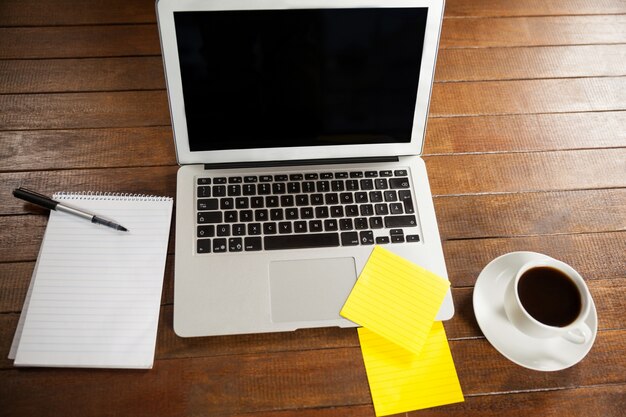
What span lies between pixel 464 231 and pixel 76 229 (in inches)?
25.0

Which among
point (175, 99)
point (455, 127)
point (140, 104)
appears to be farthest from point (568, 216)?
point (140, 104)

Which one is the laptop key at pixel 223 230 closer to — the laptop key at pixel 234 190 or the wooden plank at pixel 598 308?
the laptop key at pixel 234 190

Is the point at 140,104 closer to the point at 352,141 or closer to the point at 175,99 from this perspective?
the point at 175,99

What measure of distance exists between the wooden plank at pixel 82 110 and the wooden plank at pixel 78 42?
0.10 meters

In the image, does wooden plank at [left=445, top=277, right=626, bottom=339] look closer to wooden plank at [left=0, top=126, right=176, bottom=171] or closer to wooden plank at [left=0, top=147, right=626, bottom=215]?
wooden plank at [left=0, top=147, right=626, bottom=215]

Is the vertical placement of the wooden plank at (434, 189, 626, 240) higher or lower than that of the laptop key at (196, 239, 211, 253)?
lower

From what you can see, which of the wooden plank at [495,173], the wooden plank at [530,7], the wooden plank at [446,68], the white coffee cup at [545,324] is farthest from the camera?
the wooden plank at [530,7]

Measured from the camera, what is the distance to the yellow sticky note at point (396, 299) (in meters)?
0.83

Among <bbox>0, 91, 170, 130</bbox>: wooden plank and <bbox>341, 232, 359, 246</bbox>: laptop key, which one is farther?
<bbox>0, 91, 170, 130</bbox>: wooden plank

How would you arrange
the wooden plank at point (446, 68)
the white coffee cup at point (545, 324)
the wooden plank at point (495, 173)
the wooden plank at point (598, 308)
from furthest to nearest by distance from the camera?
the wooden plank at point (446, 68), the wooden plank at point (495, 173), the wooden plank at point (598, 308), the white coffee cup at point (545, 324)

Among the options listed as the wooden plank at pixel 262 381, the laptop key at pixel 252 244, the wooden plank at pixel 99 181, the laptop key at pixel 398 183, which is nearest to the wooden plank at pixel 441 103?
the wooden plank at pixel 99 181

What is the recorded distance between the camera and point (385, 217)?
2.94 feet

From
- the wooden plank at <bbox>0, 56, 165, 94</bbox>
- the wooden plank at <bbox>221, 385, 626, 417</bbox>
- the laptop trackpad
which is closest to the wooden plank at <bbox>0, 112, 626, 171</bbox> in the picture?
the wooden plank at <bbox>0, 56, 165, 94</bbox>

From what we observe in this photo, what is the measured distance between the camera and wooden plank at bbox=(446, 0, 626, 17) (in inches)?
47.1
